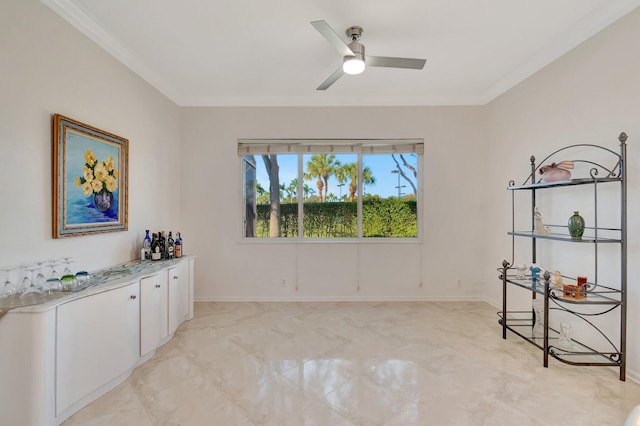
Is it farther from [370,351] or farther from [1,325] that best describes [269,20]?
[370,351]

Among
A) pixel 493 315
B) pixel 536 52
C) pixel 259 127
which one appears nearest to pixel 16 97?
pixel 259 127

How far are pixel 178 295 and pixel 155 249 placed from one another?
1.82ft

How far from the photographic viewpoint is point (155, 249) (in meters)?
3.10

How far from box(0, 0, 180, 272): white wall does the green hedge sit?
180 cm

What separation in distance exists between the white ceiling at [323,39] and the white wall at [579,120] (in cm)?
17

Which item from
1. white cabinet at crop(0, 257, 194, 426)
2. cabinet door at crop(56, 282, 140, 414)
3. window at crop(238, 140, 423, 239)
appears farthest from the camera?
window at crop(238, 140, 423, 239)

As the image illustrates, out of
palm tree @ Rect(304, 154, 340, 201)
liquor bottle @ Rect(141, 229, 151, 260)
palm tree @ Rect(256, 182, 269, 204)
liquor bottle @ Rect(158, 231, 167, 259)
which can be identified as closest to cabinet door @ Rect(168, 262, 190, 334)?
liquor bottle @ Rect(158, 231, 167, 259)

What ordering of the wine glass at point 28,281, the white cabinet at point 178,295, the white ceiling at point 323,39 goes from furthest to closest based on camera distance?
1. the white cabinet at point 178,295
2. the white ceiling at point 323,39
3. the wine glass at point 28,281

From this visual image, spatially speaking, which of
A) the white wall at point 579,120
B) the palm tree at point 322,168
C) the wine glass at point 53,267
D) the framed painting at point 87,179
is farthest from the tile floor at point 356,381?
the palm tree at point 322,168

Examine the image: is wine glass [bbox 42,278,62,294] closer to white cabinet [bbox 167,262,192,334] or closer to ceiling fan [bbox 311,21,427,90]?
white cabinet [bbox 167,262,192,334]

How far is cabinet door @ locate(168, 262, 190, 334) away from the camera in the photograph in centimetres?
288

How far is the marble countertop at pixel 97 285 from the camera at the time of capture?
1.65m

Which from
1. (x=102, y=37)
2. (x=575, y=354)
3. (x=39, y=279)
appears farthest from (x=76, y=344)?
(x=575, y=354)

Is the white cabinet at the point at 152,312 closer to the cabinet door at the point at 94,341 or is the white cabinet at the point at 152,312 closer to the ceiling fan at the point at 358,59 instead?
the cabinet door at the point at 94,341
